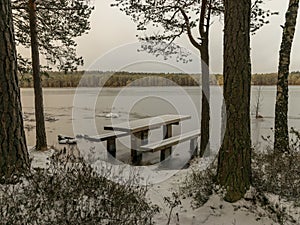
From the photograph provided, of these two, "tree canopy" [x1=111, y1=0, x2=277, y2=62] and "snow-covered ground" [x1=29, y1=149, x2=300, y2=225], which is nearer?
"snow-covered ground" [x1=29, y1=149, x2=300, y2=225]

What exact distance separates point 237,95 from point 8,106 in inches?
94.3

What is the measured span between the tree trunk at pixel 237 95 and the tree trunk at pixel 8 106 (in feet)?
7.21

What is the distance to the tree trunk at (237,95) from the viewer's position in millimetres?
3074

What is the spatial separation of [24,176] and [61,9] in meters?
4.63

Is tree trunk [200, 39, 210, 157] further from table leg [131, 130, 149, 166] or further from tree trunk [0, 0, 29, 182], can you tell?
tree trunk [0, 0, 29, 182]

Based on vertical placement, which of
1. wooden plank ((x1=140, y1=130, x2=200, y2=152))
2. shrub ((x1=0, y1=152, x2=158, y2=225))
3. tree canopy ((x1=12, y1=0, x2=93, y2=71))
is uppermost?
tree canopy ((x1=12, y1=0, x2=93, y2=71))

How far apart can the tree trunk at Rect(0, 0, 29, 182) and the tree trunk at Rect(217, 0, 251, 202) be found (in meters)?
2.20

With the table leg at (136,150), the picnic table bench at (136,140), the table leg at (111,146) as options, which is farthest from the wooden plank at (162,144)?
the table leg at (111,146)

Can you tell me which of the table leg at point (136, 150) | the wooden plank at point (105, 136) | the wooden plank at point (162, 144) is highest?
the wooden plank at point (105, 136)

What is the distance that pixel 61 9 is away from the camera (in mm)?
6566

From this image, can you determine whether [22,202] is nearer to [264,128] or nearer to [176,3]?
[176,3]

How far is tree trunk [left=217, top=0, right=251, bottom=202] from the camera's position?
3074 millimetres

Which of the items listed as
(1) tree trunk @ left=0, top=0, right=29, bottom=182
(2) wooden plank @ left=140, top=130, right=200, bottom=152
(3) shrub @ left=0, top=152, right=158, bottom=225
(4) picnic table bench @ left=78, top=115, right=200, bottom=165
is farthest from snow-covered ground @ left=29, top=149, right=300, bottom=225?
(4) picnic table bench @ left=78, top=115, right=200, bottom=165

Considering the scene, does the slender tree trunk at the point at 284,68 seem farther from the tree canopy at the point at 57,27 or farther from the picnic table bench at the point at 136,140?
the tree canopy at the point at 57,27
